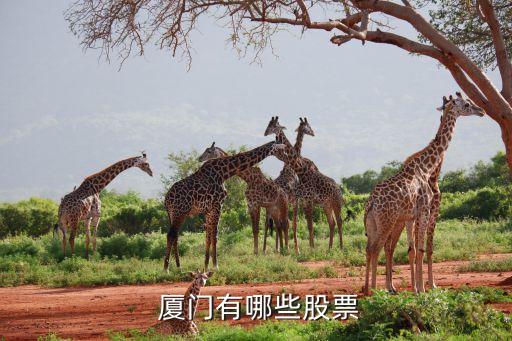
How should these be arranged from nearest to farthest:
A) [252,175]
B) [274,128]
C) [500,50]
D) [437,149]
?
[437,149]
[500,50]
[252,175]
[274,128]

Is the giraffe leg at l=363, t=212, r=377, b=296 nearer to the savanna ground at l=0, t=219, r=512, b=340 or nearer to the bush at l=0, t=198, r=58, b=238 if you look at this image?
the savanna ground at l=0, t=219, r=512, b=340

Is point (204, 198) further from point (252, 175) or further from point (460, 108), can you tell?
point (460, 108)

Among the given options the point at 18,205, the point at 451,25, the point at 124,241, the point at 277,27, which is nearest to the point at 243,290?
the point at 277,27

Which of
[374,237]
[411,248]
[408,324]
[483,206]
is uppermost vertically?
[483,206]

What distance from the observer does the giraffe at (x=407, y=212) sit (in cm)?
1140

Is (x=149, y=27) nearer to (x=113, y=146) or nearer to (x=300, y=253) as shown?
(x=300, y=253)

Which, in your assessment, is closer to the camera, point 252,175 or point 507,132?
point 507,132

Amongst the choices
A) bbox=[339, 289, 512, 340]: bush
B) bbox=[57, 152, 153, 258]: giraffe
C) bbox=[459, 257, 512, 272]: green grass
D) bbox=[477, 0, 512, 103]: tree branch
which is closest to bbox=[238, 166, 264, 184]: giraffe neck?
bbox=[57, 152, 153, 258]: giraffe

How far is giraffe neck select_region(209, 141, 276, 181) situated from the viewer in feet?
54.4

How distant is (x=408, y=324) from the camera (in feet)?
29.0

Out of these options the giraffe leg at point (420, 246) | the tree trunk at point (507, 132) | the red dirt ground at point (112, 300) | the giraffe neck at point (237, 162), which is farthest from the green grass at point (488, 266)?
the giraffe neck at point (237, 162)

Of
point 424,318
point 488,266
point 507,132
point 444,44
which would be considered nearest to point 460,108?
point 507,132

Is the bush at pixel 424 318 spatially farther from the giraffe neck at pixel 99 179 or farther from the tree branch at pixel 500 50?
the giraffe neck at pixel 99 179

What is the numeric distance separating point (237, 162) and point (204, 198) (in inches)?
48.5
